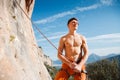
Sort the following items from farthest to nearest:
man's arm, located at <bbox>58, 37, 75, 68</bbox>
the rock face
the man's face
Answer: the rock face < the man's face < man's arm, located at <bbox>58, 37, 75, 68</bbox>

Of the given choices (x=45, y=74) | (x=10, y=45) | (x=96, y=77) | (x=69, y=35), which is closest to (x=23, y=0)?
(x=10, y=45)

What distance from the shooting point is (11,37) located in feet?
45.4

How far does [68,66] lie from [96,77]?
3291 inches

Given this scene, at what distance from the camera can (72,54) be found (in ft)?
25.6

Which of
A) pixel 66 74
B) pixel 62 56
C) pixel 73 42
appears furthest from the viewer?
pixel 73 42

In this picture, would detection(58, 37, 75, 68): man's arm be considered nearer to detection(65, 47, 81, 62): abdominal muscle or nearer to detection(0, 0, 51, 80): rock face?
detection(65, 47, 81, 62): abdominal muscle

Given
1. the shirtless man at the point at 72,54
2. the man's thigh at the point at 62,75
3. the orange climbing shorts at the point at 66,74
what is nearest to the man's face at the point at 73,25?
the shirtless man at the point at 72,54

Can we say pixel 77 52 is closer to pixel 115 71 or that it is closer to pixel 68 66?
pixel 68 66

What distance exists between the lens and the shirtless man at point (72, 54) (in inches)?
298

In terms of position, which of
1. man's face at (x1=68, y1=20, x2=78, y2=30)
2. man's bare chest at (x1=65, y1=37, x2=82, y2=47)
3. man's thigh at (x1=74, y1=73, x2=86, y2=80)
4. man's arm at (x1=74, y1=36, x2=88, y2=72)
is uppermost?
man's face at (x1=68, y1=20, x2=78, y2=30)

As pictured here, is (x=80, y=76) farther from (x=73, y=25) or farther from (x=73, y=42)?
(x=73, y=25)

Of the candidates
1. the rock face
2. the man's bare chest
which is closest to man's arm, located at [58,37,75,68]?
the man's bare chest

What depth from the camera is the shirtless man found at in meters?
7.58

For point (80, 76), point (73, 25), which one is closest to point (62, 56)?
point (80, 76)
